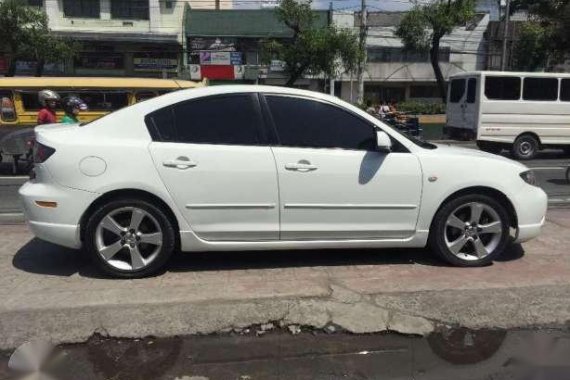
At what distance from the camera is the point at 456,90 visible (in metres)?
17.2

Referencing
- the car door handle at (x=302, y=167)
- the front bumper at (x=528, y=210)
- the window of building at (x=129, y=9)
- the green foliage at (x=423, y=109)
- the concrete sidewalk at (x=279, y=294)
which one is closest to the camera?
the concrete sidewalk at (x=279, y=294)

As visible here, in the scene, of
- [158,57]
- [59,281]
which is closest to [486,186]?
[59,281]

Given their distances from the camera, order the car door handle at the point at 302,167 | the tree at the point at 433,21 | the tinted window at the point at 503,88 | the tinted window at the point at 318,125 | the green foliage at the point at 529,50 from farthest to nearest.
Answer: the green foliage at the point at 529,50 → the tree at the point at 433,21 → the tinted window at the point at 503,88 → the tinted window at the point at 318,125 → the car door handle at the point at 302,167

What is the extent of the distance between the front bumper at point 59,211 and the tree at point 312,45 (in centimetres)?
2335

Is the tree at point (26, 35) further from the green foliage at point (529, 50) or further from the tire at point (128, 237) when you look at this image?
the green foliage at point (529, 50)

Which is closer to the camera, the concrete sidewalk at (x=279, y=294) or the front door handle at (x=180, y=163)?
the concrete sidewalk at (x=279, y=294)

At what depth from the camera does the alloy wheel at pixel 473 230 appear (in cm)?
518

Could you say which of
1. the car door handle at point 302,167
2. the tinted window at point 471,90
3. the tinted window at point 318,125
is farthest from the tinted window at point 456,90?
the car door handle at point 302,167

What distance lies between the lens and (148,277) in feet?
16.1

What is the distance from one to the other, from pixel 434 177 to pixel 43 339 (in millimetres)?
3167

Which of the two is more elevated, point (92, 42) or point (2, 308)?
point (92, 42)

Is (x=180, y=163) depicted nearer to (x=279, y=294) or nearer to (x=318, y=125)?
(x=318, y=125)

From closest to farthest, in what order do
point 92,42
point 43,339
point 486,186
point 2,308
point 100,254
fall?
point 43,339 → point 2,308 → point 100,254 → point 486,186 → point 92,42

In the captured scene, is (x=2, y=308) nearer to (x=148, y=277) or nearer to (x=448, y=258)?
(x=148, y=277)
